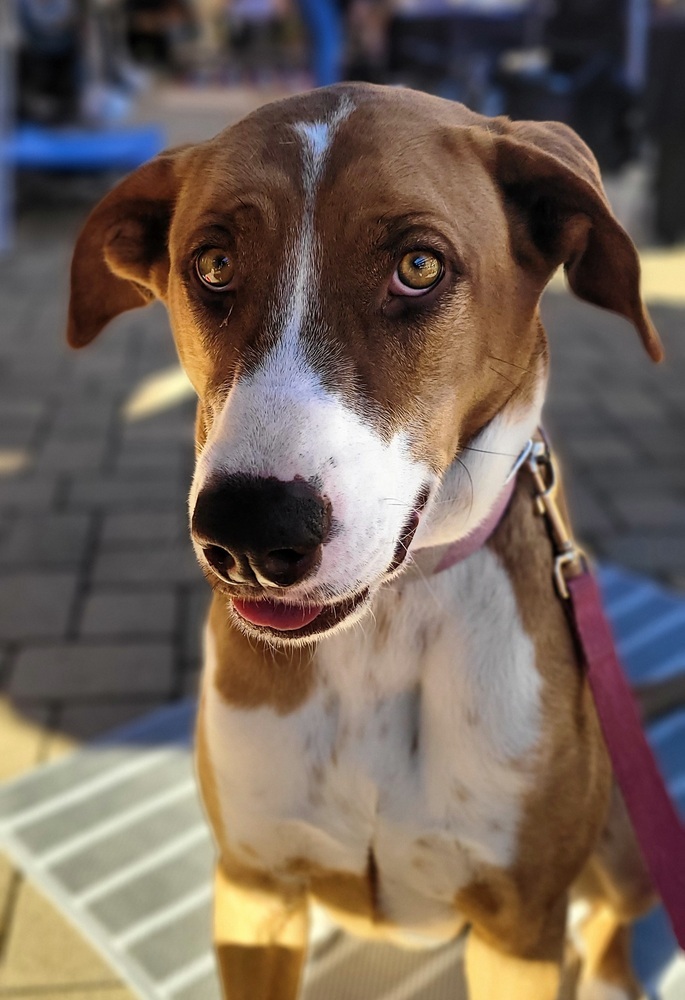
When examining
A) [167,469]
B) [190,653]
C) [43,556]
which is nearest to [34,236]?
[167,469]

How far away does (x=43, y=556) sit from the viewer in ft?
11.6

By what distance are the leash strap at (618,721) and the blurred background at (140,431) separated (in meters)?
0.92

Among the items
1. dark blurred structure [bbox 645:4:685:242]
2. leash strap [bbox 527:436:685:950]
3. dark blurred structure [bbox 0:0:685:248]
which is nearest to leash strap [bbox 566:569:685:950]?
leash strap [bbox 527:436:685:950]

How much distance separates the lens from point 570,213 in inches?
55.0

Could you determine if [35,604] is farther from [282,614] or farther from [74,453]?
[282,614]

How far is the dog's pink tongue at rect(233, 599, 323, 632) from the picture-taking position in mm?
1236

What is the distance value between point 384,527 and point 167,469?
3.05 m

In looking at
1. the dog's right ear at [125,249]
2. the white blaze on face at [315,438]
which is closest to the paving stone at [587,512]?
the dog's right ear at [125,249]

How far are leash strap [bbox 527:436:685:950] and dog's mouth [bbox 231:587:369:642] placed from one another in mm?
431

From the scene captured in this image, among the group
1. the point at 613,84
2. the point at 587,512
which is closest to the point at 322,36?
the point at 613,84

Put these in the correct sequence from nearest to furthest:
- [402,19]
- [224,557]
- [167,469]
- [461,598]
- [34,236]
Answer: [224,557] < [461,598] < [167,469] < [34,236] < [402,19]

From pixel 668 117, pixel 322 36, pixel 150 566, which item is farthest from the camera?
pixel 322 36

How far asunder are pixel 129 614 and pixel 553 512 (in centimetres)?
192

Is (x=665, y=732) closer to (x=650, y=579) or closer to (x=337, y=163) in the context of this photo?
(x=650, y=579)
